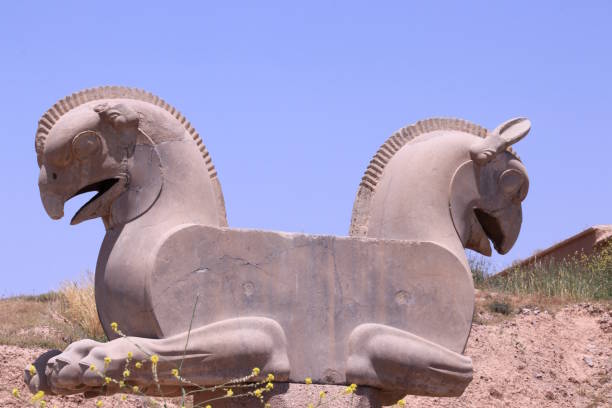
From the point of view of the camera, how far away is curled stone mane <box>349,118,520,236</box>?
274 inches

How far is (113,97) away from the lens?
21.4 feet

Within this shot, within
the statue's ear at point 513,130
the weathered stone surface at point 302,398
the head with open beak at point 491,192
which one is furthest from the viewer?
the statue's ear at point 513,130

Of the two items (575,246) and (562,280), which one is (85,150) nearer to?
(562,280)

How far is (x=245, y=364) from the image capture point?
6.17 metres

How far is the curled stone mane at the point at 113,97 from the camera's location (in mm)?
6375

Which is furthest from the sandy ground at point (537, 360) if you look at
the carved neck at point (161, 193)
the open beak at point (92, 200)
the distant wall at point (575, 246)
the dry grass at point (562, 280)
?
the carved neck at point (161, 193)

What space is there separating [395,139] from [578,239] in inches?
387

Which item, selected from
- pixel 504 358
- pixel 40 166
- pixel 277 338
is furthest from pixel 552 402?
pixel 40 166

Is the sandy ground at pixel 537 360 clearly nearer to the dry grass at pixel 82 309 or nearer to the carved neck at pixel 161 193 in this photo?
the dry grass at pixel 82 309

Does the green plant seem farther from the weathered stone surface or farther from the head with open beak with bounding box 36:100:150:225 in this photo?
the head with open beak with bounding box 36:100:150:225

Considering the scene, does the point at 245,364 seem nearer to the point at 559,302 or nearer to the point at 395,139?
the point at 395,139

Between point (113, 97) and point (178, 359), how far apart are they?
5.50 ft

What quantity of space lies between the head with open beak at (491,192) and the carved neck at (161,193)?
1674 mm

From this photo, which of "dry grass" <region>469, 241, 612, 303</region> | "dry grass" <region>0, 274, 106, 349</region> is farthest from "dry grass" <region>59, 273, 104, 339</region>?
"dry grass" <region>469, 241, 612, 303</region>
